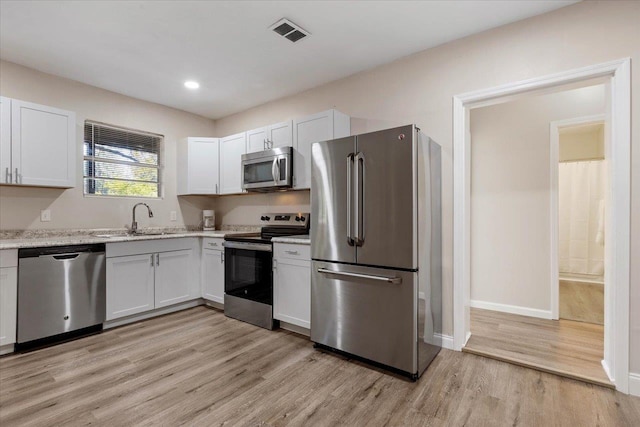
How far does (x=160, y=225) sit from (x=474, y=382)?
3992 mm

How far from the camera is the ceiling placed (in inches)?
89.8

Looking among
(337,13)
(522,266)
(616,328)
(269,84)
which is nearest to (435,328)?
(616,328)

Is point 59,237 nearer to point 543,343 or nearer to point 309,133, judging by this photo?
point 309,133

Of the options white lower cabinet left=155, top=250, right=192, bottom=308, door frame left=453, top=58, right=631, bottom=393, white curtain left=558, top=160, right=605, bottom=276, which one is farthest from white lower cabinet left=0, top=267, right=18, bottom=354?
white curtain left=558, top=160, right=605, bottom=276

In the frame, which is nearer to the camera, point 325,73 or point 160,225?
point 325,73

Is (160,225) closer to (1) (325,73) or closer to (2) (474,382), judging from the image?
(1) (325,73)

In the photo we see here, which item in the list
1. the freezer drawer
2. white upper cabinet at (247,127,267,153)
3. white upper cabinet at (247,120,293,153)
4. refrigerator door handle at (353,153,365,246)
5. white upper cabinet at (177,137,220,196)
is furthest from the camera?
white upper cabinet at (177,137,220,196)

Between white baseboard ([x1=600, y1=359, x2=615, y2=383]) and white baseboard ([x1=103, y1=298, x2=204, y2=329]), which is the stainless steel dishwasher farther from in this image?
white baseboard ([x1=600, y1=359, x2=615, y2=383])

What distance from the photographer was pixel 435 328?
2.56 metres

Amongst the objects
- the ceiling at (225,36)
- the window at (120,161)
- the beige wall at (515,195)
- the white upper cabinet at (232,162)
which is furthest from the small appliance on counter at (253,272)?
the beige wall at (515,195)

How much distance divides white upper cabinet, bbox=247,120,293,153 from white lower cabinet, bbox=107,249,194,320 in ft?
5.11

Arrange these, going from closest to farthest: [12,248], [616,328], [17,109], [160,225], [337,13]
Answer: [616,328] < [337,13] < [12,248] < [17,109] < [160,225]

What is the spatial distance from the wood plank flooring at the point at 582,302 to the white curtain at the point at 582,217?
366mm

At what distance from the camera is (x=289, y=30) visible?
257 cm
